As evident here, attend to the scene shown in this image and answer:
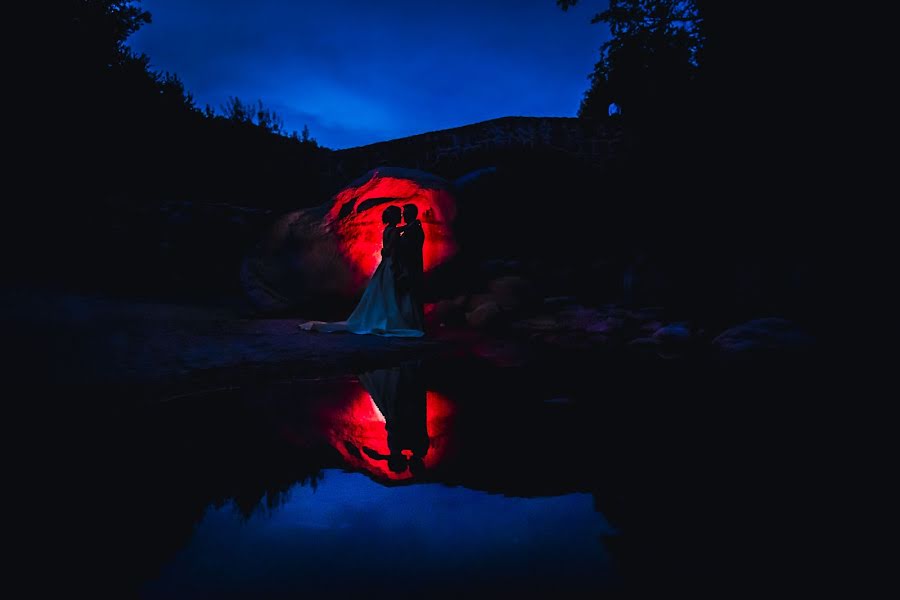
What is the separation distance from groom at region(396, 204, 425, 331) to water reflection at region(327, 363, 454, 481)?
3.07m

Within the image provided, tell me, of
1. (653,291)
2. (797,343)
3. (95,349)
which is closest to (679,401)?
(797,343)

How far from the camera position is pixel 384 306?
6734 mm

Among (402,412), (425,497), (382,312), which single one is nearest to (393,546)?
(425,497)

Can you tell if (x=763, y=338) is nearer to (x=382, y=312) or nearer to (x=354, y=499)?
(x=354, y=499)

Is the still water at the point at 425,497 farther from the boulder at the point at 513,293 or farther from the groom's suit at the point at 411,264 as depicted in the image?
the boulder at the point at 513,293

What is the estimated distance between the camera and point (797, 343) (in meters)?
4.37

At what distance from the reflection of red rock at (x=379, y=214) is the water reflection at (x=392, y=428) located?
16.3 feet

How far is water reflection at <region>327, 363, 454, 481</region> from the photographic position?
2164 millimetres

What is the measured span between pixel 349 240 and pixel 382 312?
7.19 feet

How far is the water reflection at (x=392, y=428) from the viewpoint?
85.2 inches

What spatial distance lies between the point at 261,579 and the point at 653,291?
7.06 m

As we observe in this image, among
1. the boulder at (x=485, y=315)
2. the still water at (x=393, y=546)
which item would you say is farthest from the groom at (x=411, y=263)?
the still water at (x=393, y=546)

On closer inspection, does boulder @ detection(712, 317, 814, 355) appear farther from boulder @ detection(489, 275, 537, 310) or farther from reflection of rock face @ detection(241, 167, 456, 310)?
reflection of rock face @ detection(241, 167, 456, 310)

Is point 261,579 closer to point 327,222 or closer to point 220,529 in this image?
point 220,529
